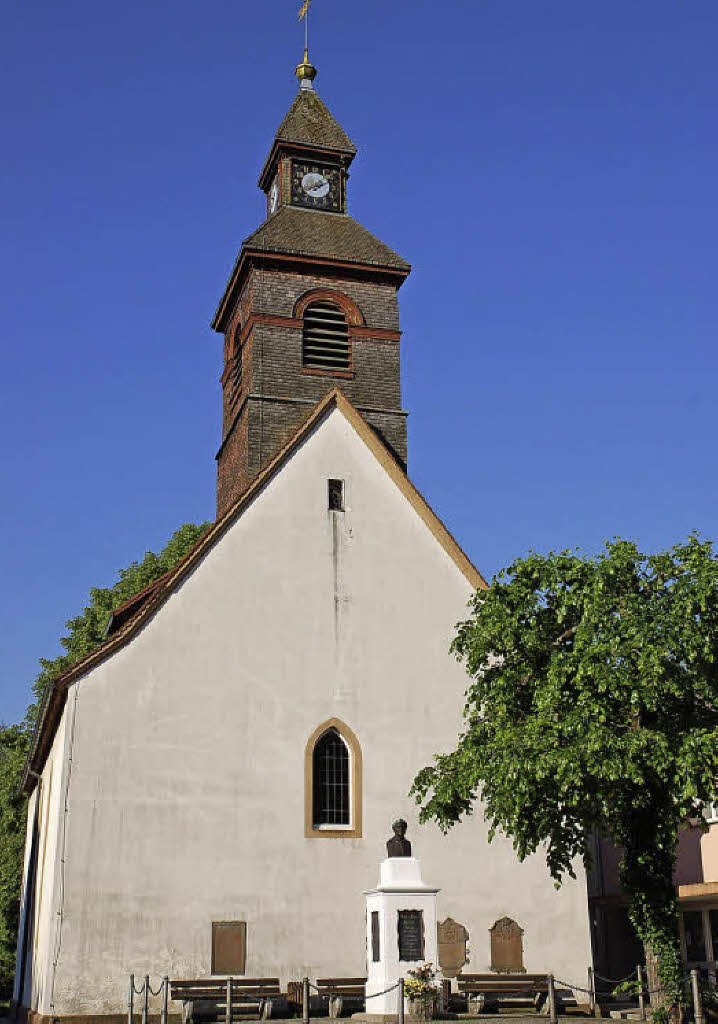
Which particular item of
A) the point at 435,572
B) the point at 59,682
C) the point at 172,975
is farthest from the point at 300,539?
the point at 172,975

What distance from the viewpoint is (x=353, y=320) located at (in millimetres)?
28594

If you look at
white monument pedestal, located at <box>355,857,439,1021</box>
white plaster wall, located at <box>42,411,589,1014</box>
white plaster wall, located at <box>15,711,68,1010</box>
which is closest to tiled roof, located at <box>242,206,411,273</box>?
white plaster wall, located at <box>42,411,589,1014</box>

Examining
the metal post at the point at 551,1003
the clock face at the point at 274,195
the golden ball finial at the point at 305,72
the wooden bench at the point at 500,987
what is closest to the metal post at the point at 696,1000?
the metal post at the point at 551,1003

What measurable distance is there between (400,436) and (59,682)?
33.6ft

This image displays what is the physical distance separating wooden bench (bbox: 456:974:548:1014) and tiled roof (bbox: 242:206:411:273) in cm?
1745

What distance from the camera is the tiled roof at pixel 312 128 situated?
1254 inches

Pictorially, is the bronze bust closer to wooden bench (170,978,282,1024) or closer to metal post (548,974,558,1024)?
metal post (548,974,558,1024)

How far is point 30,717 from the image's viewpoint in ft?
130

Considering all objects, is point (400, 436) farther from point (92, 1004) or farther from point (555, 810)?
point (92, 1004)

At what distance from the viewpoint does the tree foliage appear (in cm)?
3612

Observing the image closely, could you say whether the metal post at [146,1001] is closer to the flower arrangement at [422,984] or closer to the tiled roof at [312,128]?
the flower arrangement at [422,984]

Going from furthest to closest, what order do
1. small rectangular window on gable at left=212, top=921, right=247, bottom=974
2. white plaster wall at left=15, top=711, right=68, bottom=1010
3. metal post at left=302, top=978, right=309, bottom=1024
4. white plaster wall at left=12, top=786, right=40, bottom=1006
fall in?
1. white plaster wall at left=12, top=786, right=40, bottom=1006
2. small rectangular window on gable at left=212, top=921, right=247, bottom=974
3. white plaster wall at left=15, top=711, right=68, bottom=1010
4. metal post at left=302, top=978, right=309, bottom=1024

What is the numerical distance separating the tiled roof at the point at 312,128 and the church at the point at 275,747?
8634 mm

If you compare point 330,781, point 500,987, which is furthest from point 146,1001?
point 500,987
